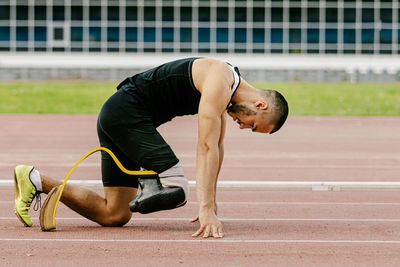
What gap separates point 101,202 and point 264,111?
1.60 meters

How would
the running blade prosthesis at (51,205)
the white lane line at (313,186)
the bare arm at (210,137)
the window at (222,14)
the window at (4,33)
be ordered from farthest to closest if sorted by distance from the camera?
the window at (222,14), the window at (4,33), the white lane line at (313,186), the running blade prosthesis at (51,205), the bare arm at (210,137)

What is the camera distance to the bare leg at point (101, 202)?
259 inches

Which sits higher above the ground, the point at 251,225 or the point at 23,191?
the point at 23,191

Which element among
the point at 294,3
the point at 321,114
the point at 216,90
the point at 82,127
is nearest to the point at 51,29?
the point at 294,3

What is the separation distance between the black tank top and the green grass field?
67.8ft

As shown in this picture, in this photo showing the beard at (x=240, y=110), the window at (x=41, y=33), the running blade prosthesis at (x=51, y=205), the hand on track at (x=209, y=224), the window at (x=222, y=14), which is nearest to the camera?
the hand on track at (x=209, y=224)

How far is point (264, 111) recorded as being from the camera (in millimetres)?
5992

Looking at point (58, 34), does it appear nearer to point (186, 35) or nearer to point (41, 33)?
point (41, 33)

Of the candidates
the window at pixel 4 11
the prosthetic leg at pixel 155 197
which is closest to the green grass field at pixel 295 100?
the window at pixel 4 11

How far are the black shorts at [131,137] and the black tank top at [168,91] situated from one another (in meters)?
0.08

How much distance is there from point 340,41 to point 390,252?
155 feet

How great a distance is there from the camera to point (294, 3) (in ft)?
170

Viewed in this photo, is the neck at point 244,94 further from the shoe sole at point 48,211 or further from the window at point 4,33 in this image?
the window at point 4,33

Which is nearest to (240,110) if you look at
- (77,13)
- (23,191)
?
(23,191)
